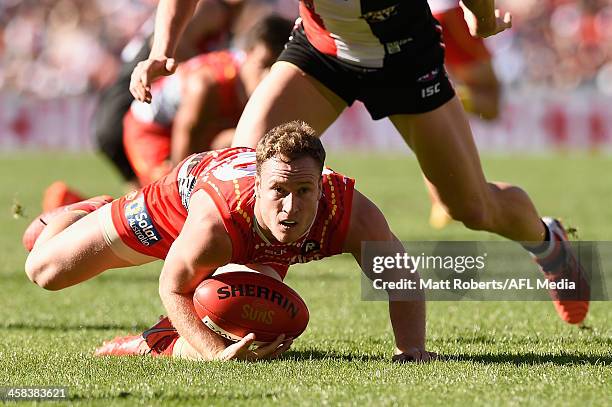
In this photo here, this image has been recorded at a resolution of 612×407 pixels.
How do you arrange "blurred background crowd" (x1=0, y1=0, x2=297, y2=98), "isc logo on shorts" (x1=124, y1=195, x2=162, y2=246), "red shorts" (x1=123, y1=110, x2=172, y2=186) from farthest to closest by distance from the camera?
"blurred background crowd" (x1=0, y1=0, x2=297, y2=98) < "red shorts" (x1=123, y1=110, x2=172, y2=186) < "isc logo on shorts" (x1=124, y1=195, x2=162, y2=246)

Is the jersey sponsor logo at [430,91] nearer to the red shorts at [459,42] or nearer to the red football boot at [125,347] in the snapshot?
the red football boot at [125,347]

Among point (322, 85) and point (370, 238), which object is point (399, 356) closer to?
point (370, 238)

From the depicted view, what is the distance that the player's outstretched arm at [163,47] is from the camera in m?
5.07

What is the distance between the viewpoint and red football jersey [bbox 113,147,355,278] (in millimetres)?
4781

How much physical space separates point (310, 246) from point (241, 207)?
0.35m

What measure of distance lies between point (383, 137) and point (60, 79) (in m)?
7.40

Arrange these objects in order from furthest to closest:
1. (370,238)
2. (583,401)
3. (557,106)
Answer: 1. (557,106)
2. (370,238)
3. (583,401)

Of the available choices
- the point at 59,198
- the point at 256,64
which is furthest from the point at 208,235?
the point at 256,64

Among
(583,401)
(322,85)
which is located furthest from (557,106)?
(583,401)

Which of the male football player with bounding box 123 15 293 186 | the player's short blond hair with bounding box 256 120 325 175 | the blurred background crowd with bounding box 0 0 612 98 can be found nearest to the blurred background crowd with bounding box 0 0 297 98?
the blurred background crowd with bounding box 0 0 612 98

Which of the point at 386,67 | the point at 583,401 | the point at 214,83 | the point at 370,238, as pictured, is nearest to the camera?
the point at 583,401

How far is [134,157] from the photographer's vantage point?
31.0 ft

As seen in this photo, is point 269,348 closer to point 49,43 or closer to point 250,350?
point 250,350

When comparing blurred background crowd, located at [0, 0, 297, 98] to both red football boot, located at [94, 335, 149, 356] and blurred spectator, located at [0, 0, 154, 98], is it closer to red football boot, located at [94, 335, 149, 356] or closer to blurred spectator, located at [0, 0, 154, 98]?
blurred spectator, located at [0, 0, 154, 98]
